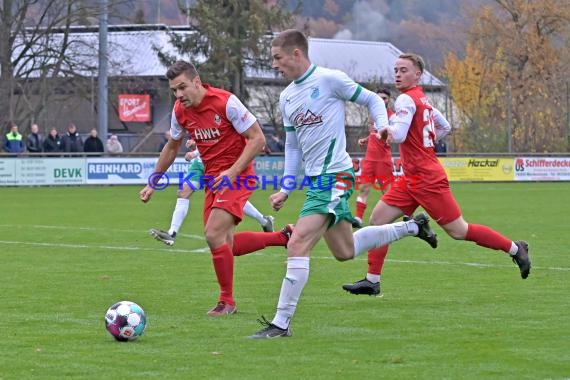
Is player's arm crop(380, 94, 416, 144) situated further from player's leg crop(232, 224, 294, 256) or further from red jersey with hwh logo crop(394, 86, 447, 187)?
player's leg crop(232, 224, 294, 256)

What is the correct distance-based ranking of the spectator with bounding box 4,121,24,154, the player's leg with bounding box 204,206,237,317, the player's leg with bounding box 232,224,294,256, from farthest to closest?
→ 1. the spectator with bounding box 4,121,24,154
2. the player's leg with bounding box 232,224,294,256
3. the player's leg with bounding box 204,206,237,317

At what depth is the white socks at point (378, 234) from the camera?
8992 millimetres

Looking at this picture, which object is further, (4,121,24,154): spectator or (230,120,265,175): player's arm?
(4,121,24,154): spectator

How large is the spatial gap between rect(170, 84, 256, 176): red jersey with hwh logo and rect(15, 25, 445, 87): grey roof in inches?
1636

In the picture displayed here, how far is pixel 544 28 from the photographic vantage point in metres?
60.0

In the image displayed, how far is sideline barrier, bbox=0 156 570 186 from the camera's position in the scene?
34062mm

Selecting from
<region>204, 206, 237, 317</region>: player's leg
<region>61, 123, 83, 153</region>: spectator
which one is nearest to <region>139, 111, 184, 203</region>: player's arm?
<region>204, 206, 237, 317</region>: player's leg

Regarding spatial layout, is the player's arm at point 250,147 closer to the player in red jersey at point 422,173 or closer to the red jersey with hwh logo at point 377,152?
the player in red jersey at point 422,173

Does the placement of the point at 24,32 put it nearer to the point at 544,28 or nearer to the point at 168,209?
the point at 168,209

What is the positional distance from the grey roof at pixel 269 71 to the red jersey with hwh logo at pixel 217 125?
4155 centimetres

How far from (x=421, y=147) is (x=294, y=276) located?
2463mm

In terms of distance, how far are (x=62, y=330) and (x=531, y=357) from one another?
129 inches

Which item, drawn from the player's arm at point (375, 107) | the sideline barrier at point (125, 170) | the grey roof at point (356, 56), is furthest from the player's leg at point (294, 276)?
the grey roof at point (356, 56)

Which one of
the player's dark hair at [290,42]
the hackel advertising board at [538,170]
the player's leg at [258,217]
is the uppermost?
the player's dark hair at [290,42]
